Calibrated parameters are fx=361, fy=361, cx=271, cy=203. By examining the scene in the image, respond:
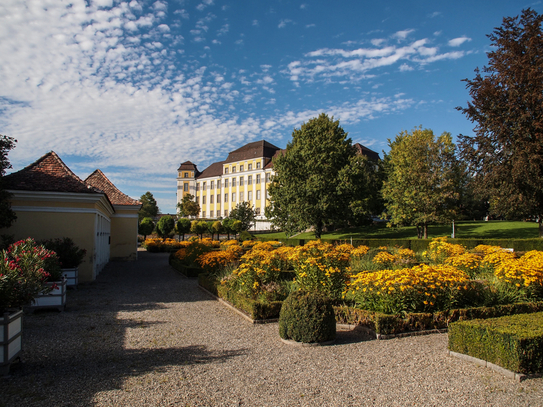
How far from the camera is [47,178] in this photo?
14.1 metres

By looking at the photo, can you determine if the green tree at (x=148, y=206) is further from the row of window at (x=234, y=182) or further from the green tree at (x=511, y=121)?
the green tree at (x=511, y=121)

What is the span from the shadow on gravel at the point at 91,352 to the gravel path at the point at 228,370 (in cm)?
2

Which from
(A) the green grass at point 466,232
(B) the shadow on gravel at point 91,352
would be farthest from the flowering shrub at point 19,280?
(A) the green grass at point 466,232

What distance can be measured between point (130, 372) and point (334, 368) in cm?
296

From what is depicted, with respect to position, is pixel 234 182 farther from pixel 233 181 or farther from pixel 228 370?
pixel 228 370

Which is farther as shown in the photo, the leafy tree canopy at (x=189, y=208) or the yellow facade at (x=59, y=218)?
the leafy tree canopy at (x=189, y=208)

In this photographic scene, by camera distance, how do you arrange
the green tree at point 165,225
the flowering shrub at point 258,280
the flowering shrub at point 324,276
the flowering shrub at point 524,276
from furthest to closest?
1. the green tree at point 165,225
2. the flowering shrub at point 258,280
3. the flowering shrub at point 324,276
4. the flowering shrub at point 524,276

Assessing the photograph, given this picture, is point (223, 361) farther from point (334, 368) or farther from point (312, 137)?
point (312, 137)

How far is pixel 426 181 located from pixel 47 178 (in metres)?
29.4

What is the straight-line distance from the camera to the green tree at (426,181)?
32125 mm

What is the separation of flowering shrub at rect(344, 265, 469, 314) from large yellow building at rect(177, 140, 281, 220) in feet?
203

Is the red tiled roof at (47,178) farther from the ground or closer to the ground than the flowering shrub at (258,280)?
farther from the ground

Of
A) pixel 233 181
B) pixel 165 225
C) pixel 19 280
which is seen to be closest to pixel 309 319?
pixel 19 280

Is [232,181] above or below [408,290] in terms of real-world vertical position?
above
